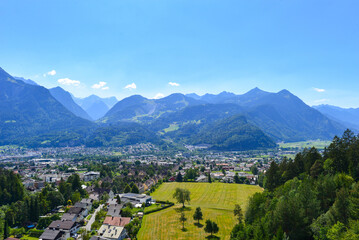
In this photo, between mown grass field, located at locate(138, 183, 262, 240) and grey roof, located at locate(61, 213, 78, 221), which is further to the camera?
grey roof, located at locate(61, 213, 78, 221)

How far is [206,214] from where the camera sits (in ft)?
191

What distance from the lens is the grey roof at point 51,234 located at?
4472cm

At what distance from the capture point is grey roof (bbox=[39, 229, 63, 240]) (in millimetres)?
44719

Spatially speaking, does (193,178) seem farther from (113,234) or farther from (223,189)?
(113,234)

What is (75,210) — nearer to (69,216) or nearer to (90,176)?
(69,216)

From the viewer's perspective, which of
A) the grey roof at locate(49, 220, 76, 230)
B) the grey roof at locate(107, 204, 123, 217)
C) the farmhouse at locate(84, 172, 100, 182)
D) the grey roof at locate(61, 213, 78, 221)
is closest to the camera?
the grey roof at locate(49, 220, 76, 230)

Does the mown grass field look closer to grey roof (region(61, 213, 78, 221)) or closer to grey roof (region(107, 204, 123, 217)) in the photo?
grey roof (region(107, 204, 123, 217))

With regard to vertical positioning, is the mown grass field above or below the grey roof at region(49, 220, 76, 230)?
below

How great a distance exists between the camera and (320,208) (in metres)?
29.5

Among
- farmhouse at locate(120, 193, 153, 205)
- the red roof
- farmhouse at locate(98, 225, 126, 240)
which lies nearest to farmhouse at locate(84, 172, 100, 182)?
farmhouse at locate(120, 193, 153, 205)

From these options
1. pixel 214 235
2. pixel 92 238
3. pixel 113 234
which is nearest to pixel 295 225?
pixel 214 235

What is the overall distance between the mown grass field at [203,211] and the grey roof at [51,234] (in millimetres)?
16379

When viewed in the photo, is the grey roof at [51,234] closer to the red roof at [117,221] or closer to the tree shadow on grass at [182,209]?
the red roof at [117,221]

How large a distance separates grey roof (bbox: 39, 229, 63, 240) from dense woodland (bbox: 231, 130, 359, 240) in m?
35.3
